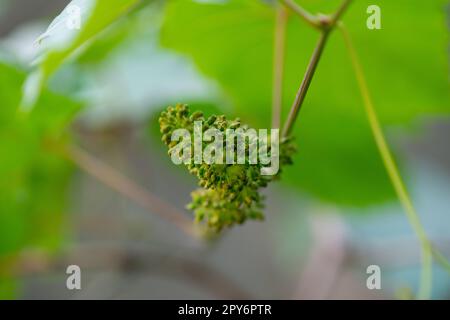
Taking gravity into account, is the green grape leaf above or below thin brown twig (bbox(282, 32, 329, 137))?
above

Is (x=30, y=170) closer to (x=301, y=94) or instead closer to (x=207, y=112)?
(x=207, y=112)

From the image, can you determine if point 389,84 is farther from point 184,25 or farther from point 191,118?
point 191,118

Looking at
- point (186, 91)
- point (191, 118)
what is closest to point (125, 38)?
point (186, 91)

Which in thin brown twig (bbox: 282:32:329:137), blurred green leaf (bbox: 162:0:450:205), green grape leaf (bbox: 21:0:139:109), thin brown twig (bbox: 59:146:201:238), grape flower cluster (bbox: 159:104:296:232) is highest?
blurred green leaf (bbox: 162:0:450:205)

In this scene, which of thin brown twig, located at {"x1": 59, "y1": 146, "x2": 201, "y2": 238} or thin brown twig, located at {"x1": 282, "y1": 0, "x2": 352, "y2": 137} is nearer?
thin brown twig, located at {"x1": 282, "y1": 0, "x2": 352, "y2": 137}

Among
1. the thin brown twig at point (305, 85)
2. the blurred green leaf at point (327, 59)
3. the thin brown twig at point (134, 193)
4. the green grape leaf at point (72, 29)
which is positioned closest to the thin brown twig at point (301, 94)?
the thin brown twig at point (305, 85)

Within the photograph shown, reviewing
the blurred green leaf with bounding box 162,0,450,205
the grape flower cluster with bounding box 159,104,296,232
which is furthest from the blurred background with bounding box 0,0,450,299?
the grape flower cluster with bounding box 159,104,296,232
